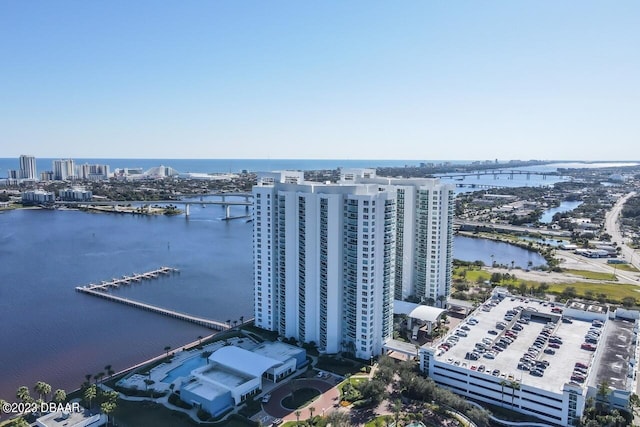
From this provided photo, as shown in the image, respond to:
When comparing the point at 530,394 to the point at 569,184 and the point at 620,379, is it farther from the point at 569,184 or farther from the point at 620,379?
the point at 569,184

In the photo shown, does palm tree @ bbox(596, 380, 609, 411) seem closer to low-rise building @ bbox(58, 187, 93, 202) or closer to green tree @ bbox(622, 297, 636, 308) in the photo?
green tree @ bbox(622, 297, 636, 308)

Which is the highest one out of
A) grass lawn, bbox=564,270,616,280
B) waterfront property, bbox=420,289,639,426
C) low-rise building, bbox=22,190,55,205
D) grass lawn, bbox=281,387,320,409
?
low-rise building, bbox=22,190,55,205

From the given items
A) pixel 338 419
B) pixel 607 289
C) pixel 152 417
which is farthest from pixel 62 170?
pixel 338 419

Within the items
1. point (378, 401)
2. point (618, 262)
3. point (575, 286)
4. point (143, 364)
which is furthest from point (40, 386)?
point (618, 262)

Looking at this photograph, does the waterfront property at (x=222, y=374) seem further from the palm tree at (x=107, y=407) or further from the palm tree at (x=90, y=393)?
the palm tree at (x=107, y=407)

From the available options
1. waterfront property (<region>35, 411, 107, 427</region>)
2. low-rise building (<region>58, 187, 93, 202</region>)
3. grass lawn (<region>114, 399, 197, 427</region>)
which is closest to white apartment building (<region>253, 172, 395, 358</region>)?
grass lawn (<region>114, 399, 197, 427</region>)
